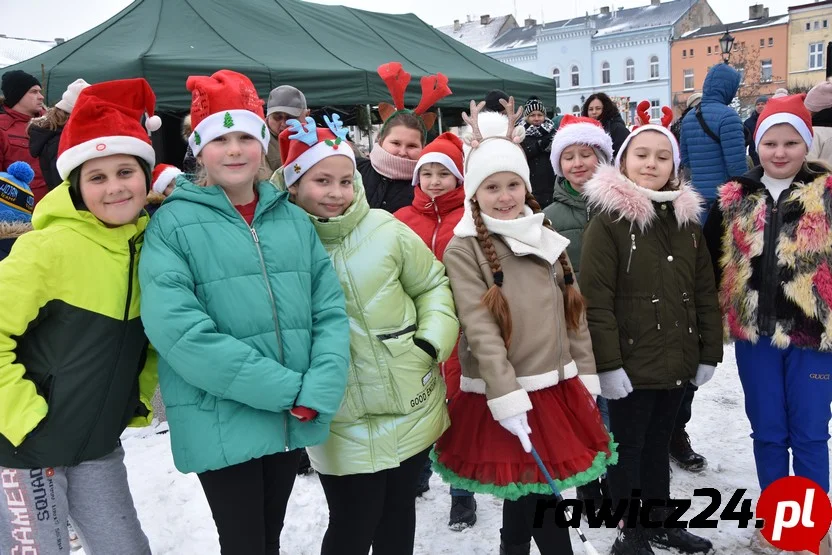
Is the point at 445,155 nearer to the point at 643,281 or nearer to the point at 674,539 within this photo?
the point at 643,281

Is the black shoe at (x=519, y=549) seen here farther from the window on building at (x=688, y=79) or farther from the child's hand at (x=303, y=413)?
the window on building at (x=688, y=79)

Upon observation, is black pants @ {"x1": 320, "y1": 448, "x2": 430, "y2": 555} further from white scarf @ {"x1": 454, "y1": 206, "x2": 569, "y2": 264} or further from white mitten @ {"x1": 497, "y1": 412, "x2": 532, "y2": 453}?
white scarf @ {"x1": 454, "y1": 206, "x2": 569, "y2": 264}

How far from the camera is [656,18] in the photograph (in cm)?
4744

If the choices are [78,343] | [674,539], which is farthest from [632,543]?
[78,343]

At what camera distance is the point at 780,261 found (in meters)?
2.90

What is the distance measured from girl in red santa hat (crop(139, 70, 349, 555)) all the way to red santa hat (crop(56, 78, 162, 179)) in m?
0.21

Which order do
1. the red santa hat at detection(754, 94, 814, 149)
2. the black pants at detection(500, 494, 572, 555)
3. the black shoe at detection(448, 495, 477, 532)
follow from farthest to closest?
1. the black shoe at detection(448, 495, 477, 532)
2. the red santa hat at detection(754, 94, 814, 149)
3. the black pants at detection(500, 494, 572, 555)

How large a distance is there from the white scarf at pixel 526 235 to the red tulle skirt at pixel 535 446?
51 centimetres

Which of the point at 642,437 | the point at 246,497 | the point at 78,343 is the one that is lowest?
the point at 642,437

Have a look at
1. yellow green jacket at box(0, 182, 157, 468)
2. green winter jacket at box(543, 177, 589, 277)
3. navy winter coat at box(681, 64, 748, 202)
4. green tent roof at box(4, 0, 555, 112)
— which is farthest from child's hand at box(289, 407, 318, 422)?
green tent roof at box(4, 0, 555, 112)

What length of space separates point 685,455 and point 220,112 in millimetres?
3316

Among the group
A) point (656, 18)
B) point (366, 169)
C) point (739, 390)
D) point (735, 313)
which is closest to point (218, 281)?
point (366, 169)

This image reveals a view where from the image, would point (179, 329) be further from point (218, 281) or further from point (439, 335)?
point (439, 335)

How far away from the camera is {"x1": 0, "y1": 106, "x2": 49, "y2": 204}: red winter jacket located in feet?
17.4
